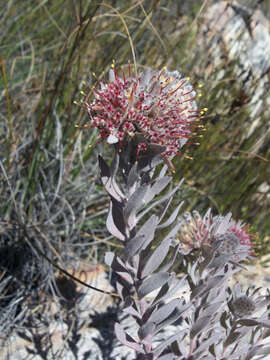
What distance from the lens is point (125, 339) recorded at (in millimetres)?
1028

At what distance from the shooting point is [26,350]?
63.9 inches

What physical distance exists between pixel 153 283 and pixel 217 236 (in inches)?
10.7

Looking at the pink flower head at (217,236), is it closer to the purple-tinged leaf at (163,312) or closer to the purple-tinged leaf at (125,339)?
the purple-tinged leaf at (163,312)

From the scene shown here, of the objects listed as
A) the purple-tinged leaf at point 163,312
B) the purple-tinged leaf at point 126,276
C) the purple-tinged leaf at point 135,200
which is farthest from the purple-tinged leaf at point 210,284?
the purple-tinged leaf at point 135,200

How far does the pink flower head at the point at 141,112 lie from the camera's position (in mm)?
923

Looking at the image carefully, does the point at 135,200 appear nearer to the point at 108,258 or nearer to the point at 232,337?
the point at 108,258

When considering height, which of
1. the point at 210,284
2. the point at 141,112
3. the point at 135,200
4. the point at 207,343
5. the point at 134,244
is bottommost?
the point at 207,343

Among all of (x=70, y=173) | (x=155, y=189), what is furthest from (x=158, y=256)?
(x=70, y=173)

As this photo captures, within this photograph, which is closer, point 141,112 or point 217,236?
point 141,112

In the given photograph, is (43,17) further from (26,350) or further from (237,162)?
(26,350)

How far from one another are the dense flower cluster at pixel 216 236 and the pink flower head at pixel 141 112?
29cm

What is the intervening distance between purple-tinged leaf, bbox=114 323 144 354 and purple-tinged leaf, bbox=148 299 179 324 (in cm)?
8

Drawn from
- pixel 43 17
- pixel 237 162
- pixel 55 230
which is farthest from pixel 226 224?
pixel 43 17

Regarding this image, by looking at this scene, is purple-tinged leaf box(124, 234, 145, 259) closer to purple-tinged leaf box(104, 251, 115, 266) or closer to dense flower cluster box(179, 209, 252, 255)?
purple-tinged leaf box(104, 251, 115, 266)
